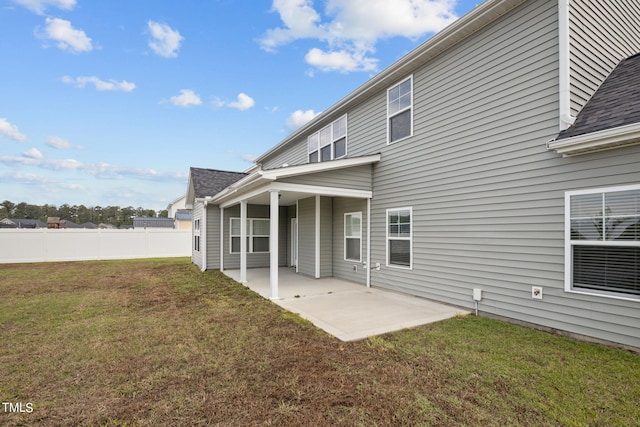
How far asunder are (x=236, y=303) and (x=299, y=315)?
1773 mm

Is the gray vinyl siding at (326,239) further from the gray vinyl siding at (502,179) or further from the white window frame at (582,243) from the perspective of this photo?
the white window frame at (582,243)

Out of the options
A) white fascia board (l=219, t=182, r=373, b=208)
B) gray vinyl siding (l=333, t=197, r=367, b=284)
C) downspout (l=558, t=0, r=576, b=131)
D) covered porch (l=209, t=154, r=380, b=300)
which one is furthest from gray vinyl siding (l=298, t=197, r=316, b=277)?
downspout (l=558, t=0, r=576, b=131)

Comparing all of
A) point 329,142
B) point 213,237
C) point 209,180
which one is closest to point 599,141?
point 329,142

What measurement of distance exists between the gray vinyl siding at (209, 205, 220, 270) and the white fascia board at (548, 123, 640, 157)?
11.1 m

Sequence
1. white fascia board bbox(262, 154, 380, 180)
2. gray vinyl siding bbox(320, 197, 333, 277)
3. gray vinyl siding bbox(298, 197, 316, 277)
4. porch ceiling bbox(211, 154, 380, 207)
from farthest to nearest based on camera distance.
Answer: gray vinyl siding bbox(298, 197, 316, 277)
gray vinyl siding bbox(320, 197, 333, 277)
porch ceiling bbox(211, 154, 380, 207)
white fascia board bbox(262, 154, 380, 180)

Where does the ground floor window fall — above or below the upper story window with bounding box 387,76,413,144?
below

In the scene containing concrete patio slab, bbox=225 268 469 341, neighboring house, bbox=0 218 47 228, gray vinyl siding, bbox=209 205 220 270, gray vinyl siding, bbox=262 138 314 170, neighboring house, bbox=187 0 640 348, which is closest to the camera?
neighboring house, bbox=187 0 640 348

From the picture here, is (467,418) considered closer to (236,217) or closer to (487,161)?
(487,161)

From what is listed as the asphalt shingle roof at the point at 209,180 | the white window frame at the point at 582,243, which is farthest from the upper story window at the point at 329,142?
the white window frame at the point at 582,243

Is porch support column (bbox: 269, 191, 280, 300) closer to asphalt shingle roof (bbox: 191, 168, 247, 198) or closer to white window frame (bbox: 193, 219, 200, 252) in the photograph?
asphalt shingle roof (bbox: 191, 168, 247, 198)

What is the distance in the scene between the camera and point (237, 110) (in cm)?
2108

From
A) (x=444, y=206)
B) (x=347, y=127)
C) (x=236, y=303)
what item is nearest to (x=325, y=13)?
(x=347, y=127)

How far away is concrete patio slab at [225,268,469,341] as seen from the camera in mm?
4926

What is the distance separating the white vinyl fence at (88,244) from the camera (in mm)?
15547
